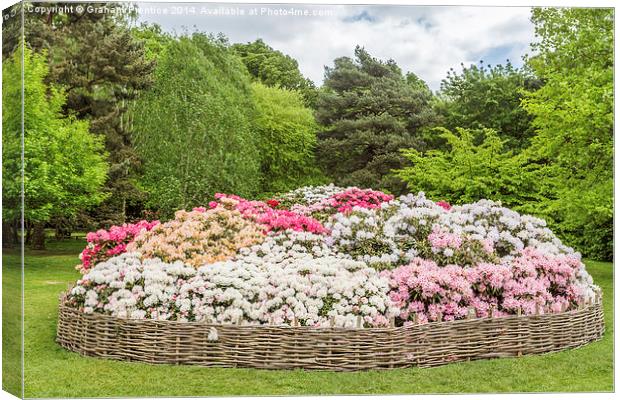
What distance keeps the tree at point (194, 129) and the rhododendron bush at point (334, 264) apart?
9.3 inches

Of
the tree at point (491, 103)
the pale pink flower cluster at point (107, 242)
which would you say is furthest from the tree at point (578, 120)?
the pale pink flower cluster at point (107, 242)

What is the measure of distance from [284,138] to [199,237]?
4.33 ft

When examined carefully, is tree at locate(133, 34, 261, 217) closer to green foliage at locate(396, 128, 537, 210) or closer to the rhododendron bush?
the rhododendron bush

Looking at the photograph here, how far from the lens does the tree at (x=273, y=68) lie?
782cm

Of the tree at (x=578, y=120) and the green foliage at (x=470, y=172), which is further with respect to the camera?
the green foliage at (x=470, y=172)

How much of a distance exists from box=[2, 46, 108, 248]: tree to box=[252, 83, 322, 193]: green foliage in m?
1.69

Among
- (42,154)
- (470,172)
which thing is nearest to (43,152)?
(42,154)

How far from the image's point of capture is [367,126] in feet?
28.7

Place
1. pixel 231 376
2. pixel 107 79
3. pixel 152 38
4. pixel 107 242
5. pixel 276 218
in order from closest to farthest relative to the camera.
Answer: pixel 231 376 < pixel 152 38 < pixel 107 79 < pixel 107 242 < pixel 276 218

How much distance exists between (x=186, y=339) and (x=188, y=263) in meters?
1.12

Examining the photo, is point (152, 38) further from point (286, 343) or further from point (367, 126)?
point (286, 343)

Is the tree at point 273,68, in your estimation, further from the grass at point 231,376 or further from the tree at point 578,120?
the grass at point 231,376

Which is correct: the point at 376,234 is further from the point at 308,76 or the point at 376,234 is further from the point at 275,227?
the point at 308,76

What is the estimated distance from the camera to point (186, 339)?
6.89m
